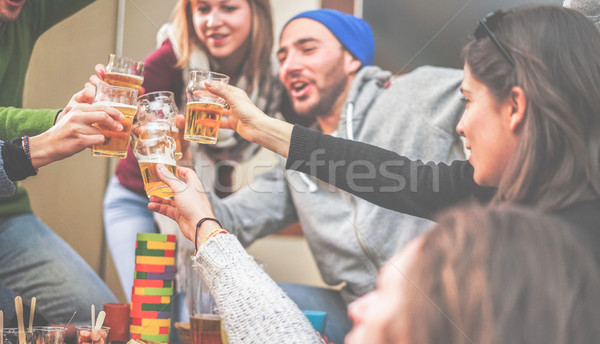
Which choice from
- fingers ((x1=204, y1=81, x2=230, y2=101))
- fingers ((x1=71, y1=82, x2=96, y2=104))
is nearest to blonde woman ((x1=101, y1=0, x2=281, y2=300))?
fingers ((x1=71, y1=82, x2=96, y2=104))

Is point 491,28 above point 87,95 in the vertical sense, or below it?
above

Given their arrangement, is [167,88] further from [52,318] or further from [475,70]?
[475,70]

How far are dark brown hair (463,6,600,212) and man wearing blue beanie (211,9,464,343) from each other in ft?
1.52

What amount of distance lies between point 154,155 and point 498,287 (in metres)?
0.71

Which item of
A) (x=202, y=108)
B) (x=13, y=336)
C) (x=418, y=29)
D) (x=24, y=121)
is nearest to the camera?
(x=13, y=336)

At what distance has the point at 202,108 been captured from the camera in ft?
3.64

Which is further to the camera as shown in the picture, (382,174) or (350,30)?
(350,30)

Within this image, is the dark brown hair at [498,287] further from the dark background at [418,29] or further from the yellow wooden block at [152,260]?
the dark background at [418,29]

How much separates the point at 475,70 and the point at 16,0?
1.08 metres

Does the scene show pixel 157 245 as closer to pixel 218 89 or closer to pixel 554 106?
pixel 218 89

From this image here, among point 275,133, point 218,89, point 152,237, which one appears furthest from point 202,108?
point 152,237

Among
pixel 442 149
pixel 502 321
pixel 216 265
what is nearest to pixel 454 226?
pixel 502 321

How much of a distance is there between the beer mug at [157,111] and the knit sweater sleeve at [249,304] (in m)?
0.36

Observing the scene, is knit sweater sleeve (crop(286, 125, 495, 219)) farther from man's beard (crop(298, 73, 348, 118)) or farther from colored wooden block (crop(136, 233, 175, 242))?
man's beard (crop(298, 73, 348, 118))
